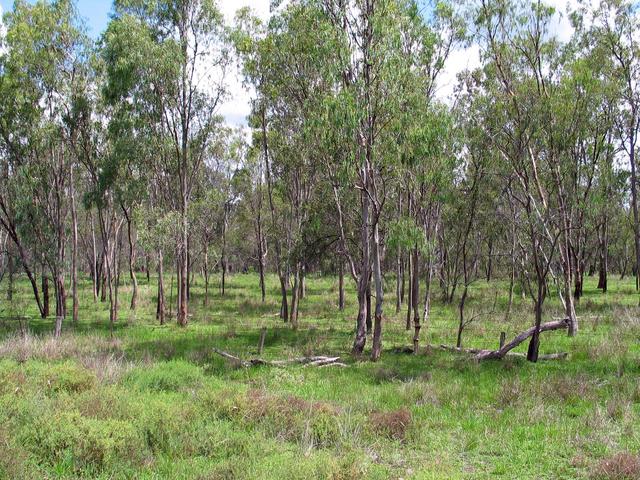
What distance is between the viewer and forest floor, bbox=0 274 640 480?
760 cm

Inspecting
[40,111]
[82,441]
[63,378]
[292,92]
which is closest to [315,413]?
[82,441]

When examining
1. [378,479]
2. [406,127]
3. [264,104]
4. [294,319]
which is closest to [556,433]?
[378,479]

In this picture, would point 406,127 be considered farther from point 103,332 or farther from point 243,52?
point 103,332

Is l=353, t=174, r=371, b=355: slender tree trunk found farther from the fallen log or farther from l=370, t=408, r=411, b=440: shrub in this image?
l=370, t=408, r=411, b=440: shrub

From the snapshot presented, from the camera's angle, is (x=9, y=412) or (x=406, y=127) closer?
(x=9, y=412)

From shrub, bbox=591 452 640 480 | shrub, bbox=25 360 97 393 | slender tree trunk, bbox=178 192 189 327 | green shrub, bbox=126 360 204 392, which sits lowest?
shrub, bbox=591 452 640 480

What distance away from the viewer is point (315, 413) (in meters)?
9.52

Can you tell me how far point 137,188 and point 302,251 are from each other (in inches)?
310

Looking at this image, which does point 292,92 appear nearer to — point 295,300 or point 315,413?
point 295,300

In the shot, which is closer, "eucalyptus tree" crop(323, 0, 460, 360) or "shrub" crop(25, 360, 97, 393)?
"shrub" crop(25, 360, 97, 393)

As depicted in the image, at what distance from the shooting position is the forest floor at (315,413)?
7.60 metres

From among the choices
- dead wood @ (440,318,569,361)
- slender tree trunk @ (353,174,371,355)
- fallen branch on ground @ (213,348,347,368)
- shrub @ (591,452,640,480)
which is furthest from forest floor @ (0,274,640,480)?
slender tree trunk @ (353,174,371,355)

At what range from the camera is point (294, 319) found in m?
23.9

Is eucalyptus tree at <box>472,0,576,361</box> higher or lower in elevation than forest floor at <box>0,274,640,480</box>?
higher
